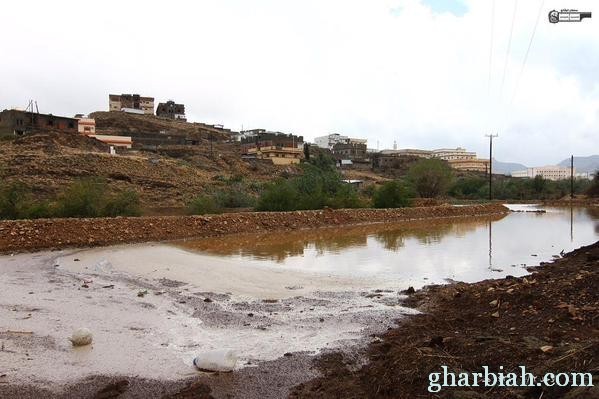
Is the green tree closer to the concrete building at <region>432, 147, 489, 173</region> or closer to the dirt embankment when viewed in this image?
the dirt embankment

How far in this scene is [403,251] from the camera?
17.6 m

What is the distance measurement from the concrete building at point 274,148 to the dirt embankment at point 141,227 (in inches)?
2170

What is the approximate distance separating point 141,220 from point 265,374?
55.3 ft

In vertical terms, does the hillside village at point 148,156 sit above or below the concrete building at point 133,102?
below

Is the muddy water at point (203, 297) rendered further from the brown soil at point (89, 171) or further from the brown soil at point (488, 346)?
the brown soil at point (89, 171)

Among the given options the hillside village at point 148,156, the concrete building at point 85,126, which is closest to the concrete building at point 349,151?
the hillside village at point 148,156

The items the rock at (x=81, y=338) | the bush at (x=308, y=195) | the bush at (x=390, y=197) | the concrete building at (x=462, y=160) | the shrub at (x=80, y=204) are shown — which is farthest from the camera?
the concrete building at (x=462, y=160)

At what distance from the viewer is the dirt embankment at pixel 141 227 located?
17.5 m

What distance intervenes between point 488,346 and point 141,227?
17916mm

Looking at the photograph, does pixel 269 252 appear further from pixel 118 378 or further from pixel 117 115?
pixel 117 115

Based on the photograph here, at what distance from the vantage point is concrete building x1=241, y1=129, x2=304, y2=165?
85887 mm

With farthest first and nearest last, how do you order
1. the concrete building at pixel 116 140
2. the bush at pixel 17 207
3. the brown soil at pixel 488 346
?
1. the concrete building at pixel 116 140
2. the bush at pixel 17 207
3. the brown soil at pixel 488 346

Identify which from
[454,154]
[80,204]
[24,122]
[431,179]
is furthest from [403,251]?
[454,154]

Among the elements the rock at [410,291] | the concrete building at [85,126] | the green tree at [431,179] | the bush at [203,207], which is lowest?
the rock at [410,291]
